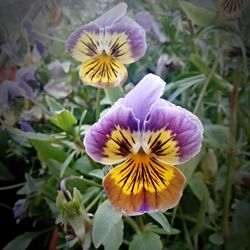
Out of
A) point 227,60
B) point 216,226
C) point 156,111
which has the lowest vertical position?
point 216,226

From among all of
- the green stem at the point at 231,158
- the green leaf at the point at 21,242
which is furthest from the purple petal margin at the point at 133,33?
the green leaf at the point at 21,242

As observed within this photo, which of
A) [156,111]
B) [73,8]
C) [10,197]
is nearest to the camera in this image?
[156,111]

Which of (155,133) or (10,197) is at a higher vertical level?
(155,133)

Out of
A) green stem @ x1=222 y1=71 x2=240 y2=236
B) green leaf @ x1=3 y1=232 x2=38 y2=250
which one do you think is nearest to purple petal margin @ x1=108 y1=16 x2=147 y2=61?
green stem @ x1=222 y1=71 x2=240 y2=236

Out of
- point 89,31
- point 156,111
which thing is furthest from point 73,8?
point 156,111

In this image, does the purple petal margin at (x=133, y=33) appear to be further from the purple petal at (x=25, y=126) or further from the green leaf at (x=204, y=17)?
the purple petal at (x=25, y=126)

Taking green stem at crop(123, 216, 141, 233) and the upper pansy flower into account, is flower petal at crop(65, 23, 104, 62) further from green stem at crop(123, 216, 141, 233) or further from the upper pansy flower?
green stem at crop(123, 216, 141, 233)

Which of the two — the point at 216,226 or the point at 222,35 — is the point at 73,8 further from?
the point at 216,226
